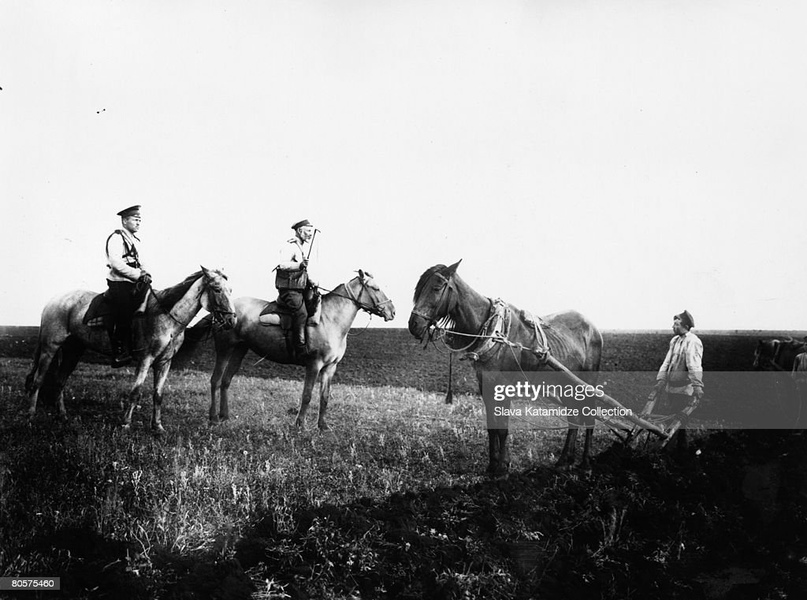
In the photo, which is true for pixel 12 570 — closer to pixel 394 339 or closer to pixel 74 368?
pixel 74 368

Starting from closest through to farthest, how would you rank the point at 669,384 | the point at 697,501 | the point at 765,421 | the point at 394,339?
the point at 697,501 < the point at 669,384 < the point at 765,421 < the point at 394,339

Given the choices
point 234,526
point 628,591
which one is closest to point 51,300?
point 234,526

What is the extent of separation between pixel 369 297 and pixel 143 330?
8.58ft

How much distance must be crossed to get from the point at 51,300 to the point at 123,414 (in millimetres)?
1379

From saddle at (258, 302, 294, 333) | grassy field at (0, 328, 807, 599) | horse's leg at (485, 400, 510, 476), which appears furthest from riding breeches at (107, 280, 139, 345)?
horse's leg at (485, 400, 510, 476)

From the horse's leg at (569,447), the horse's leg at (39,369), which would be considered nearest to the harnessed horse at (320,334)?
the horse's leg at (39,369)

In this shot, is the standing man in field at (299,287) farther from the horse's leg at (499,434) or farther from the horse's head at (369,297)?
the horse's leg at (499,434)

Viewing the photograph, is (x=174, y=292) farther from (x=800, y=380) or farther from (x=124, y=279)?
(x=800, y=380)

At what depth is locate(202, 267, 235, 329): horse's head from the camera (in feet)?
17.7

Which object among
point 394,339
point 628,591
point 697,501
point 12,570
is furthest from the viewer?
point 394,339

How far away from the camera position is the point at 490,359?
514 centimetres

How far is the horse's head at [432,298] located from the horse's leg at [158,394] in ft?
8.79

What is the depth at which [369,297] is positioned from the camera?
6.56m

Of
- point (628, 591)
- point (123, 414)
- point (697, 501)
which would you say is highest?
point (123, 414)
